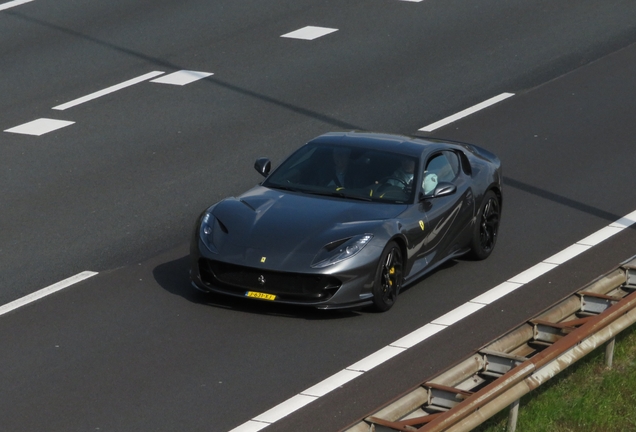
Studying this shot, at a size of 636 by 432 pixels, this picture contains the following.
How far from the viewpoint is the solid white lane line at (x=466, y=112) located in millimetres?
16734

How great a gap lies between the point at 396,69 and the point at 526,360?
11.7 meters

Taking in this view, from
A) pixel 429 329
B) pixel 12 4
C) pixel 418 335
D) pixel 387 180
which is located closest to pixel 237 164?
pixel 387 180

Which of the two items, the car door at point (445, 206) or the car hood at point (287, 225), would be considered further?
the car door at point (445, 206)

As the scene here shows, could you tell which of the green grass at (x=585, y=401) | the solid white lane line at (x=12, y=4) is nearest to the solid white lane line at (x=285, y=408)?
the green grass at (x=585, y=401)

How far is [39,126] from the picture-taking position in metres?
16.6

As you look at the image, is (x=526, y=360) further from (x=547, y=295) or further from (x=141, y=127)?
(x=141, y=127)

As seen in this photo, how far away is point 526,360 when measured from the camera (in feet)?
26.7

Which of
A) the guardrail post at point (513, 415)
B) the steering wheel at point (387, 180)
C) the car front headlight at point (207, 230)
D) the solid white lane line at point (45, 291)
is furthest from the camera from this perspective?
the steering wheel at point (387, 180)

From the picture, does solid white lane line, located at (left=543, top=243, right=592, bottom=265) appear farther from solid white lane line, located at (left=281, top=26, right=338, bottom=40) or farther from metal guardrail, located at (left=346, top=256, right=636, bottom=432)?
solid white lane line, located at (left=281, top=26, right=338, bottom=40)

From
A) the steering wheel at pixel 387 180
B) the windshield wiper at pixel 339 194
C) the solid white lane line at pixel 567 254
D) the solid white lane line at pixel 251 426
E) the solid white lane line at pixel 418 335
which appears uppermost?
the steering wheel at pixel 387 180

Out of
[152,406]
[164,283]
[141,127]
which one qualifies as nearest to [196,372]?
[152,406]

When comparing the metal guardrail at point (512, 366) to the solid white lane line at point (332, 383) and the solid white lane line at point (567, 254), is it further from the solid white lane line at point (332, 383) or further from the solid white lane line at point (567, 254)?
the solid white lane line at point (567, 254)

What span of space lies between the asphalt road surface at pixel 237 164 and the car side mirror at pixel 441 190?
0.84 m

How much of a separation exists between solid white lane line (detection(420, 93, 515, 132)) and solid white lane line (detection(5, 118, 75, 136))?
16.0 feet
